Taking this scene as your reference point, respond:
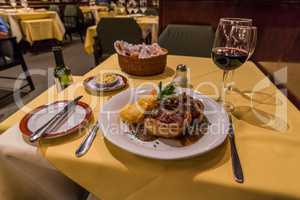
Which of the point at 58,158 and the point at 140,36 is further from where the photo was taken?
the point at 140,36

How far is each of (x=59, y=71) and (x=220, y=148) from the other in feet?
2.07

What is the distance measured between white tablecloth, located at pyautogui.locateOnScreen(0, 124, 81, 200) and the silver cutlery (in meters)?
0.08

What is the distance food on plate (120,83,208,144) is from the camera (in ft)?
1.54

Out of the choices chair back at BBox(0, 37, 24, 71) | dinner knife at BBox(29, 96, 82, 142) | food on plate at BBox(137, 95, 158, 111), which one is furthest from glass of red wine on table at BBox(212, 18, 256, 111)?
chair back at BBox(0, 37, 24, 71)

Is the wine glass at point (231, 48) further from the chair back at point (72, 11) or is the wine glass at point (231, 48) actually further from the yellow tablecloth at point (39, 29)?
the chair back at point (72, 11)

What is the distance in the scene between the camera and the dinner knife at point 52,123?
48cm

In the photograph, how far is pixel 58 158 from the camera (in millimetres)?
458

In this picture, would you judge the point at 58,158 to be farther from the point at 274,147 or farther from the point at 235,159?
the point at 274,147

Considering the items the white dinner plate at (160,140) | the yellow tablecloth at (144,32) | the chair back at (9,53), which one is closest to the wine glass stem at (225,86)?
the white dinner plate at (160,140)

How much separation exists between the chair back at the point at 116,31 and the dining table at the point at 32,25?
186 cm

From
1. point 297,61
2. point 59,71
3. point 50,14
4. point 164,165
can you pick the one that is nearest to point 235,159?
point 164,165

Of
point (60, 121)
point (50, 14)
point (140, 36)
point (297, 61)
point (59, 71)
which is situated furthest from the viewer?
point (50, 14)

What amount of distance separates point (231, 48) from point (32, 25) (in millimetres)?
3662

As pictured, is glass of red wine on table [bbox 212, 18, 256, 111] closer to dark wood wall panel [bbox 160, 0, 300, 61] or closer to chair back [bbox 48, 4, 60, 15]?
dark wood wall panel [bbox 160, 0, 300, 61]
